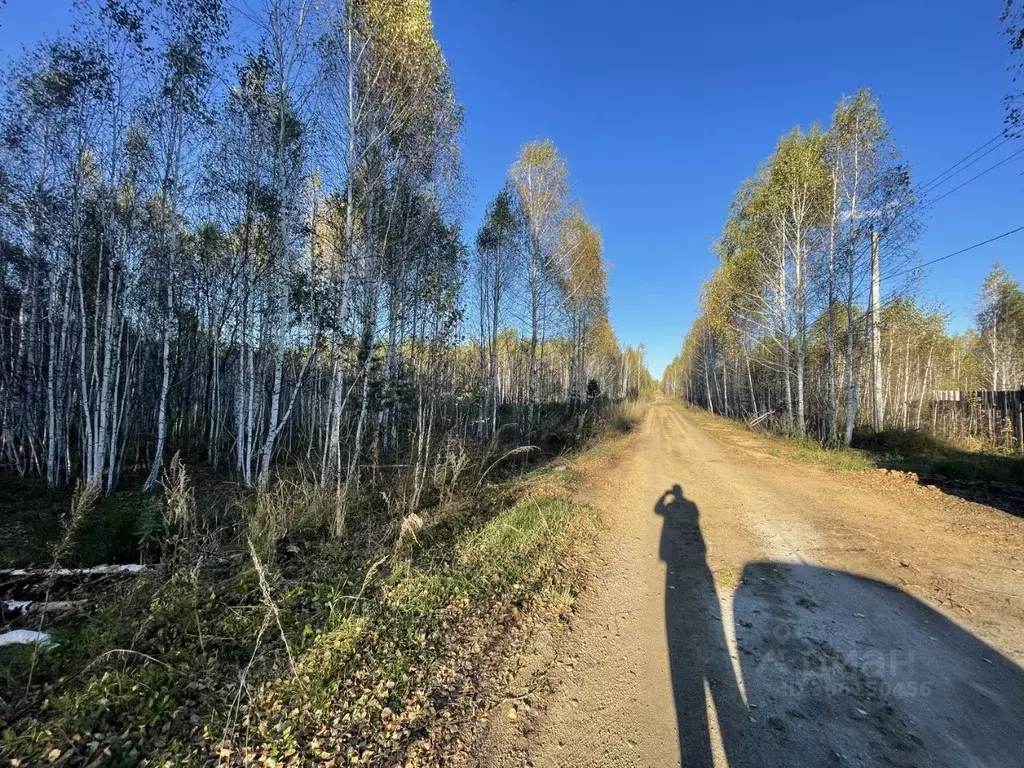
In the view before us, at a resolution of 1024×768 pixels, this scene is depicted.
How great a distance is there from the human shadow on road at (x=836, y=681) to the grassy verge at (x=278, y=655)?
4.01ft

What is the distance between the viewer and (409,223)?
920 cm

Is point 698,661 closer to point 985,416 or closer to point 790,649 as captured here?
point 790,649

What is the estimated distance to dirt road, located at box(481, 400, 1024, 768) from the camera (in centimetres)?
212

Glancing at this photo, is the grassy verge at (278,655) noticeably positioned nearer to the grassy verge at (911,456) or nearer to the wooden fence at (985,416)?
the grassy verge at (911,456)

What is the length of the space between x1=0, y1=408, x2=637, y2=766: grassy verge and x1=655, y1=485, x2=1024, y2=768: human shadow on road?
1223mm

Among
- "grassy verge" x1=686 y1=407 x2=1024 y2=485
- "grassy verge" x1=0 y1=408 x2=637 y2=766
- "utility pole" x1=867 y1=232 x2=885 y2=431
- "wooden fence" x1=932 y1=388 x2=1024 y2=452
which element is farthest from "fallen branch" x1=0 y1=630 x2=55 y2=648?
"utility pole" x1=867 y1=232 x2=885 y2=431

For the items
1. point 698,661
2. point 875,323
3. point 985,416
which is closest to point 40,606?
point 698,661

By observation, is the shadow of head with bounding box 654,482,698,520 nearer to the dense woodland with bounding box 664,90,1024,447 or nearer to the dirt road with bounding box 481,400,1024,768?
the dirt road with bounding box 481,400,1024,768

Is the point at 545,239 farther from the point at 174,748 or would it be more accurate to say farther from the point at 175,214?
the point at 174,748

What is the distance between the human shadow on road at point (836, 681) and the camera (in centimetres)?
208

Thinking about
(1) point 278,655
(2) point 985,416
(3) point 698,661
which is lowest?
(3) point 698,661

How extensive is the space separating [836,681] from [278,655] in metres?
3.62

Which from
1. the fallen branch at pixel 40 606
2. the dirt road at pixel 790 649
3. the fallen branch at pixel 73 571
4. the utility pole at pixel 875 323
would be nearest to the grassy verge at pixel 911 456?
the utility pole at pixel 875 323

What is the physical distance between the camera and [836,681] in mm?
2580
